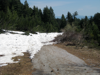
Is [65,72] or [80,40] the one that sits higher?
[80,40]

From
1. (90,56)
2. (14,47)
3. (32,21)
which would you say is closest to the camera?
(90,56)

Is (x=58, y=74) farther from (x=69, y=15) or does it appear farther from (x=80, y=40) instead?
(x=69, y=15)

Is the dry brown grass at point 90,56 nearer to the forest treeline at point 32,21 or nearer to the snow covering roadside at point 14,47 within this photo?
the snow covering roadside at point 14,47

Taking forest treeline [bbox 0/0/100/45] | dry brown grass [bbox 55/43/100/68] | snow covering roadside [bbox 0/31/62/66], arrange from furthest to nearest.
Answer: forest treeline [bbox 0/0/100/45]
snow covering roadside [bbox 0/31/62/66]
dry brown grass [bbox 55/43/100/68]

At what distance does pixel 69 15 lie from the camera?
6819cm

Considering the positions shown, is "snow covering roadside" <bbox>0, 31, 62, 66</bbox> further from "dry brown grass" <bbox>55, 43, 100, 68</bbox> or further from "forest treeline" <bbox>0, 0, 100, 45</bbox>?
"forest treeline" <bbox>0, 0, 100, 45</bbox>

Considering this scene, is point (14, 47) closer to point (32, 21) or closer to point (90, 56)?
point (90, 56)

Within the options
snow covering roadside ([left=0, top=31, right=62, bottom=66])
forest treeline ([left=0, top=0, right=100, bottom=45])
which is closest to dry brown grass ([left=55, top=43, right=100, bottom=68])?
snow covering roadside ([left=0, top=31, right=62, bottom=66])

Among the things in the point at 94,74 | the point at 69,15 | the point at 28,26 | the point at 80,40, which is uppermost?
the point at 69,15

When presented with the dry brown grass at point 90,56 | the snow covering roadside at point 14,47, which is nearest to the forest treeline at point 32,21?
the dry brown grass at point 90,56

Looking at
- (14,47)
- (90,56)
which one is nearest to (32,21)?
(14,47)

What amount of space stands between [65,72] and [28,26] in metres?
23.9

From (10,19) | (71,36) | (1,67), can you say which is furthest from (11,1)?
(1,67)

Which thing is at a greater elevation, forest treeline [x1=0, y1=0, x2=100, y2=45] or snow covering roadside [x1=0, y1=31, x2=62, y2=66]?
forest treeline [x1=0, y1=0, x2=100, y2=45]
